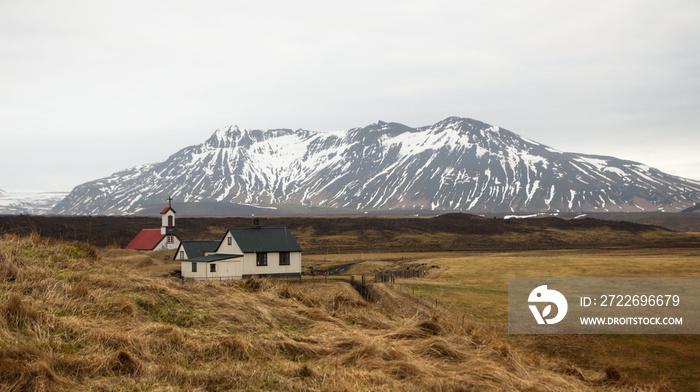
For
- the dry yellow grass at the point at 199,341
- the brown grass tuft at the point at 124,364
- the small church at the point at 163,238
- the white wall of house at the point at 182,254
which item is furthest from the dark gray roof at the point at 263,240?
the brown grass tuft at the point at 124,364

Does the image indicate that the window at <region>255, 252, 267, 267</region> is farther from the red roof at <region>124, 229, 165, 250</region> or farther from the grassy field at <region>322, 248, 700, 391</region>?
the red roof at <region>124, 229, 165, 250</region>

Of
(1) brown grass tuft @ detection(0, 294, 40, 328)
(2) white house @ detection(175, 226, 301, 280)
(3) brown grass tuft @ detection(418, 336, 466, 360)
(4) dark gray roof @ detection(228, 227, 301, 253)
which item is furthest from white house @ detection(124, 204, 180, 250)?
(3) brown grass tuft @ detection(418, 336, 466, 360)

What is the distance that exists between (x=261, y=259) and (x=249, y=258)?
119cm

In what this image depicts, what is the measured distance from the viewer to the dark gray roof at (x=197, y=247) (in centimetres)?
5756

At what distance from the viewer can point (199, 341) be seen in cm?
1141

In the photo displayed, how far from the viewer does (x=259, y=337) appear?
40.1 ft

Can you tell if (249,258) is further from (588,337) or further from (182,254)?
(588,337)

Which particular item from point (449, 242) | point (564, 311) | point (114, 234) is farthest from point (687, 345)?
point (114, 234)

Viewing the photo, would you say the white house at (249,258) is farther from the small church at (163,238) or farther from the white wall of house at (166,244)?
the white wall of house at (166,244)

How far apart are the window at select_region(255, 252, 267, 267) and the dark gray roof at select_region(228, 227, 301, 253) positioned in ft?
1.74

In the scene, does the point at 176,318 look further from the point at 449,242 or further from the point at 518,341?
the point at 449,242

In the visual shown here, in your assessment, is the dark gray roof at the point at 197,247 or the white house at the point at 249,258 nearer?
the white house at the point at 249,258

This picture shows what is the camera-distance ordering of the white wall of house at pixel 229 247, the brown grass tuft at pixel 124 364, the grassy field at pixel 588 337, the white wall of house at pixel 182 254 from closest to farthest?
the brown grass tuft at pixel 124 364 < the grassy field at pixel 588 337 < the white wall of house at pixel 229 247 < the white wall of house at pixel 182 254

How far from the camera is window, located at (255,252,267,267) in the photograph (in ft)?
166
